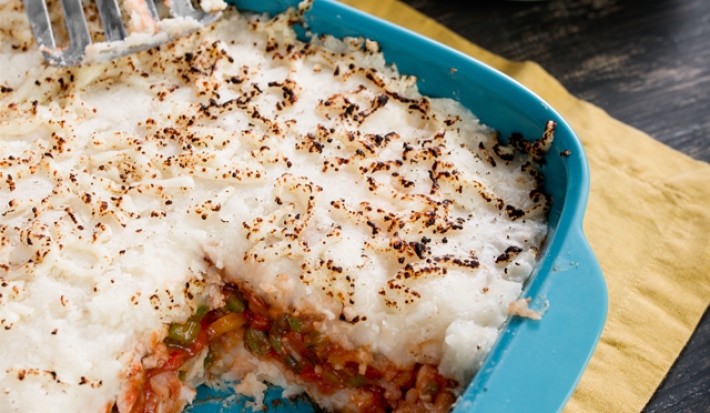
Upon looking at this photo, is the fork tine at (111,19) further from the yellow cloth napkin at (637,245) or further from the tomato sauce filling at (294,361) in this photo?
the yellow cloth napkin at (637,245)

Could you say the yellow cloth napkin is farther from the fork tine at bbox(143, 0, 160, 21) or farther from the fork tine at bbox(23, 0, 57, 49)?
the fork tine at bbox(23, 0, 57, 49)

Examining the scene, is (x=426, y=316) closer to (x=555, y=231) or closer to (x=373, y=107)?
(x=555, y=231)

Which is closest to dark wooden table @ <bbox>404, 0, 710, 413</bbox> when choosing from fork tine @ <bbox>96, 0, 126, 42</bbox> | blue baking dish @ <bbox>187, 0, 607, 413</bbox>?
blue baking dish @ <bbox>187, 0, 607, 413</bbox>

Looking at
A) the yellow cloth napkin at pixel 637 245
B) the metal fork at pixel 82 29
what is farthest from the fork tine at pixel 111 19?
the yellow cloth napkin at pixel 637 245

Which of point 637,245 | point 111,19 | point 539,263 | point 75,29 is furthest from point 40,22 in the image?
point 637,245

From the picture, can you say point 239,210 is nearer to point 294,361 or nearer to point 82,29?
point 294,361
